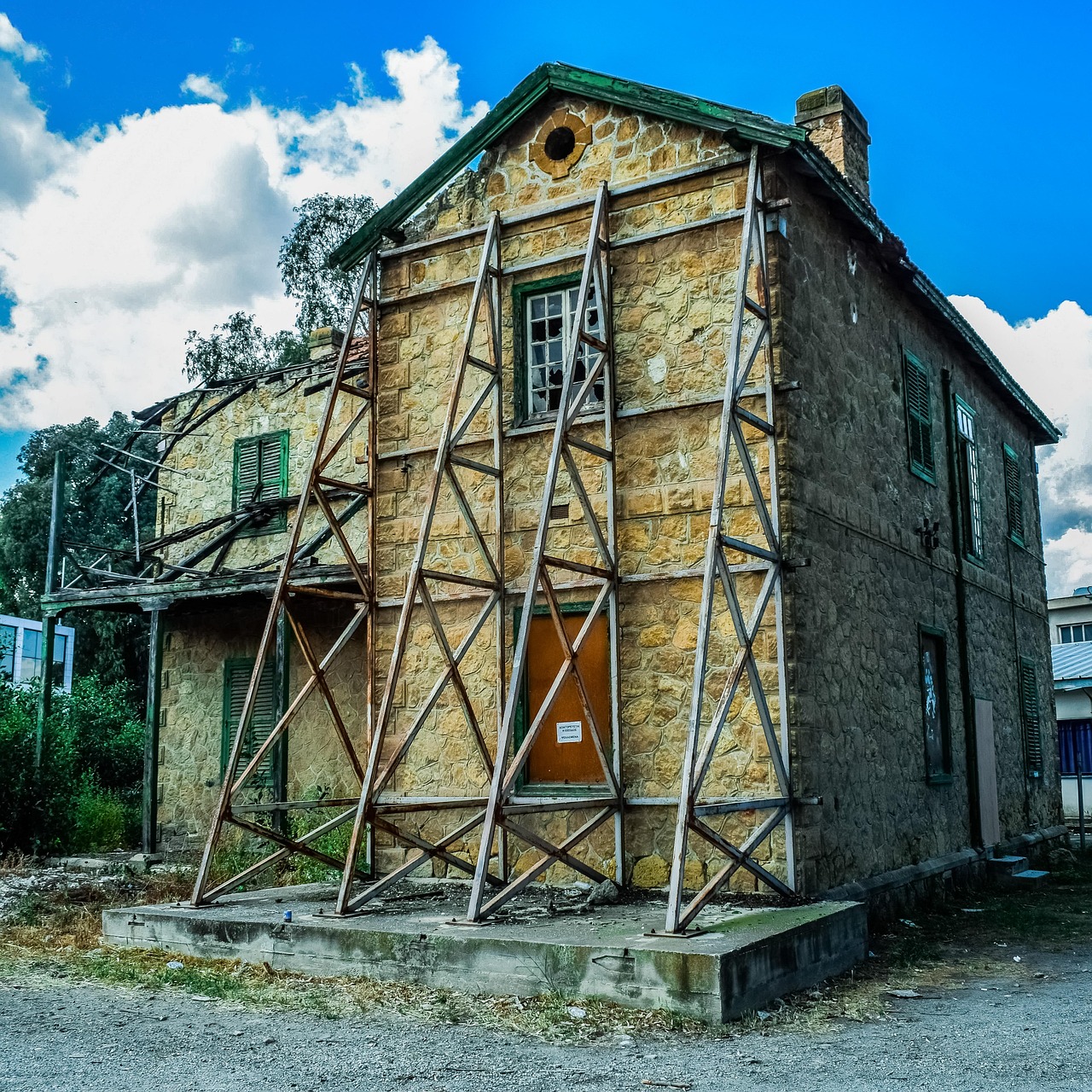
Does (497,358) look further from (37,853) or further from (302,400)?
(37,853)

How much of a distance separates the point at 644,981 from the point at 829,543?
182 inches

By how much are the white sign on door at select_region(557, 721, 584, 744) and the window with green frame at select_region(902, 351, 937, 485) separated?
509 centimetres

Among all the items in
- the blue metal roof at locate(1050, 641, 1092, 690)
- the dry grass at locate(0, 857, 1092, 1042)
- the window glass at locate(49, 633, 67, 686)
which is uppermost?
the window glass at locate(49, 633, 67, 686)

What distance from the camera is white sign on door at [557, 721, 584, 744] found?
1020 cm

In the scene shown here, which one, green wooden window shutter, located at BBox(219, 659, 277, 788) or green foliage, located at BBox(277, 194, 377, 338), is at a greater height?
green foliage, located at BBox(277, 194, 377, 338)

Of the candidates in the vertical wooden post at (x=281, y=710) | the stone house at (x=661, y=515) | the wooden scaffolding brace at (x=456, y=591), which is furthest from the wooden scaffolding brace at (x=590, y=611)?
the vertical wooden post at (x=281, y=710)

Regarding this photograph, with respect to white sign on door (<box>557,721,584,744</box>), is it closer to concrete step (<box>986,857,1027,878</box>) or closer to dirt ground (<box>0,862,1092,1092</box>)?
dirt ground (<box>0,862,1092,1092</box>)

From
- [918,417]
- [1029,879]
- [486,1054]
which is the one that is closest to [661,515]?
[918,417]

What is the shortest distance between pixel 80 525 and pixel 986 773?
26015 millimetres

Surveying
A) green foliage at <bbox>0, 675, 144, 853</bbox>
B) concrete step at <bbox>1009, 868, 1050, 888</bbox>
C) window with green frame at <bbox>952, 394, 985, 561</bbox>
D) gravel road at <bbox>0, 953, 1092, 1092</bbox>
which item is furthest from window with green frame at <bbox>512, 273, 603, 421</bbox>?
green foliage at <bbox>0, 675, 144, 853</bbox>

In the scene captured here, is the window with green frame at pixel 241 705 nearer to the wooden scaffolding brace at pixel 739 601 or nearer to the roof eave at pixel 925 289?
the wooden scaffolding brace at pixel 739 601

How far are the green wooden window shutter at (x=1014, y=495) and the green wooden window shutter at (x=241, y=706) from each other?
34.0ft

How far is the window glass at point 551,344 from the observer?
35.7 ft

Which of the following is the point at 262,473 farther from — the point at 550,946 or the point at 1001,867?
the point at 1001,867
